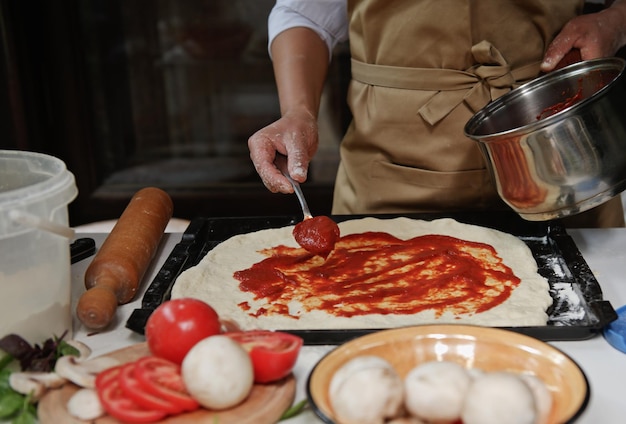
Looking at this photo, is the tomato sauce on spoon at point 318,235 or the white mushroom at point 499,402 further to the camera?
the tomato sauce on spoon at point 318,235

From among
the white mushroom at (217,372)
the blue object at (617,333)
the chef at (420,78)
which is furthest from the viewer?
the chef at (420,78)

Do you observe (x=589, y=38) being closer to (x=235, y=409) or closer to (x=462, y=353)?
(x=462, y=353)

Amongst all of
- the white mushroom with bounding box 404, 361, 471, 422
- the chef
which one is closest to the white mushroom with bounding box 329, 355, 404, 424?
the white mushroom with bounding box 404, 361, 471, 422

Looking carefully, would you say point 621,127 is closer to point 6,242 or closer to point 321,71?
point 321,71

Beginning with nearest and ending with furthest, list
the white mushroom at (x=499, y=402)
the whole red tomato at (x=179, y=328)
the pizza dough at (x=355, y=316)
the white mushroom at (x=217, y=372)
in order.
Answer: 1. the white mushroom at (x=499, y=402)
2. the white mushroom at (x=217, y=372)
3. the whole red tomato at (x=179, y=328)
4. the pizza dough at (x=355, y=316)

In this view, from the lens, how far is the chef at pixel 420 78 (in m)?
2.03

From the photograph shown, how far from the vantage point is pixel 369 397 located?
1.07 m

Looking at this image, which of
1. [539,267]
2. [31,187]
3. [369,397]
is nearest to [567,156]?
[539,267]

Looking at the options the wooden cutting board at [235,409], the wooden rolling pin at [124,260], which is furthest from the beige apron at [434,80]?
the wooden cutting board at [235,409]

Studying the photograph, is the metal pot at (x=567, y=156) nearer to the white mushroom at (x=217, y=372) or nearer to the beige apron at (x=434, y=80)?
the beige apron at (x=434, y=80)

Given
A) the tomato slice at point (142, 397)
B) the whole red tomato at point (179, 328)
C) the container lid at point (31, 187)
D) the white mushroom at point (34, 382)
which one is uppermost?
the container lid at point (31, 187)

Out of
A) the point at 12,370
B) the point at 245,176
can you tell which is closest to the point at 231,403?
the point at 12,370

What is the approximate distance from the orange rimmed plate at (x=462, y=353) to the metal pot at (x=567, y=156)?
512 mm

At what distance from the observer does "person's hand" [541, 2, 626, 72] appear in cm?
197
